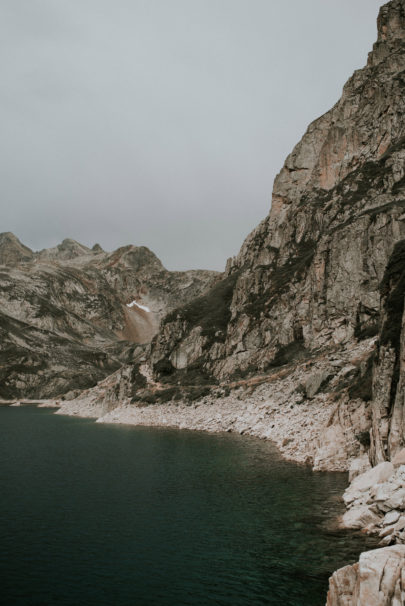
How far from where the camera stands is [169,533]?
2619 cm

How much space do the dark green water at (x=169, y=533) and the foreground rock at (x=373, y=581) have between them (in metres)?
3.11

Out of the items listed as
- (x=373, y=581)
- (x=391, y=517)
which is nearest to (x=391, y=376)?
(x=391, y=517)

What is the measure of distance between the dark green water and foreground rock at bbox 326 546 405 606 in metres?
3.11

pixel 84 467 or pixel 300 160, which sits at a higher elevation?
pixel 300 160

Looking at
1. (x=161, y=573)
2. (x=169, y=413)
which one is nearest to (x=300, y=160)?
(x=169, y=413)

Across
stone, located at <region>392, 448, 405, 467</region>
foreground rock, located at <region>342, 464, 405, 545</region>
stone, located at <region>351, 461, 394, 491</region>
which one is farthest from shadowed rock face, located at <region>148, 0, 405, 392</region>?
stone, located at <region>392, 448, 405, 467</region>

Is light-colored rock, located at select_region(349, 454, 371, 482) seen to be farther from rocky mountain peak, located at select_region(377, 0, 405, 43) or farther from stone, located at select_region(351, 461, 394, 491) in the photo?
rocky mountain peak, located at select_region(377, 0, 405, 43)

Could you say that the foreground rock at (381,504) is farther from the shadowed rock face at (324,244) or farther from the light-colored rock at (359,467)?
the shadowed rock face at (324,244)

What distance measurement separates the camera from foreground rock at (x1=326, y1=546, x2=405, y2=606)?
1423 cm

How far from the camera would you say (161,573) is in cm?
2102

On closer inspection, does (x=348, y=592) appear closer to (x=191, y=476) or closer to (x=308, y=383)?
(x=191, y=476)

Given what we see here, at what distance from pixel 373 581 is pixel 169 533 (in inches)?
575

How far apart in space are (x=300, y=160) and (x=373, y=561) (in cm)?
13551

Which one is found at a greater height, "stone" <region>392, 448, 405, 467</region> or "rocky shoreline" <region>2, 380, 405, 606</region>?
"stone" <region>392, 448, 405, 467</region>
